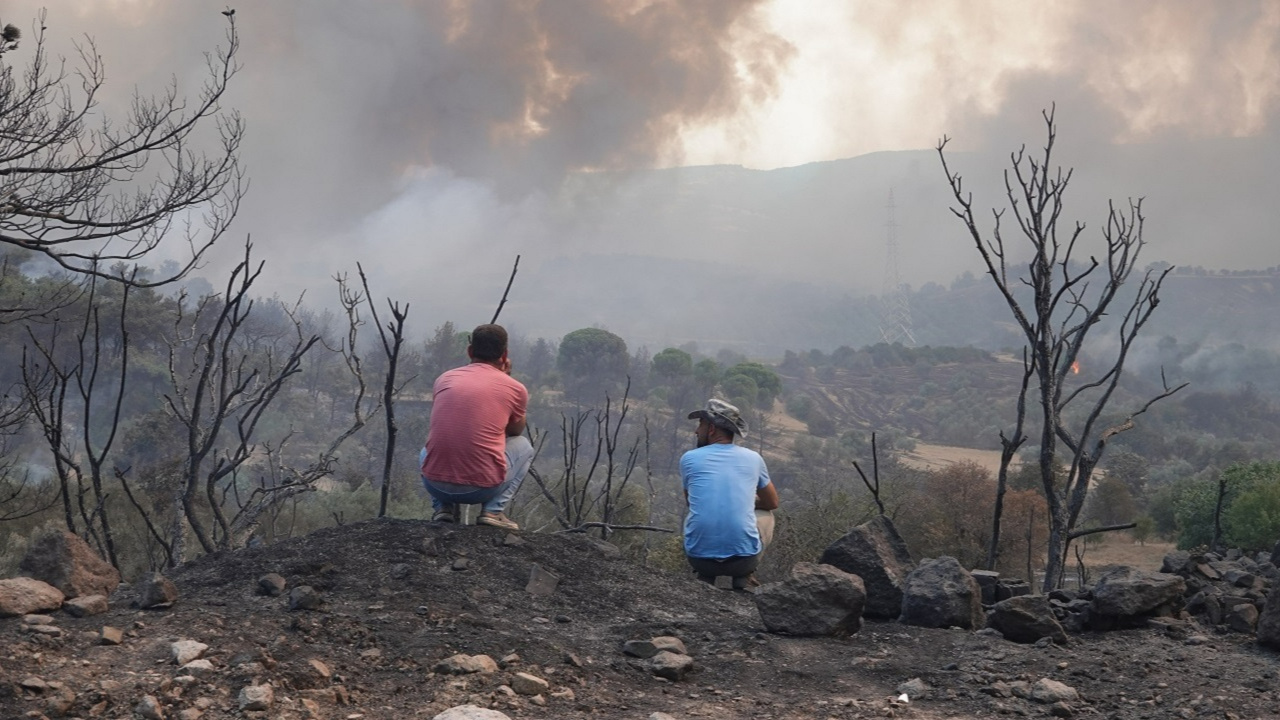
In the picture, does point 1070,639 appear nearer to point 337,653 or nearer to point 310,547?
point 337,653

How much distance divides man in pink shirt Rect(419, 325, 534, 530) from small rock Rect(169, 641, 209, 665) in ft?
6.70

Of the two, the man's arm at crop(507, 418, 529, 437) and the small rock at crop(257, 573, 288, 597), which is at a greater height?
the man's arm at crop(507, 418, 529, 437)

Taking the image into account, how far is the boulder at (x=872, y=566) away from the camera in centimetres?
588

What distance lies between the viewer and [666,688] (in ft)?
14.3

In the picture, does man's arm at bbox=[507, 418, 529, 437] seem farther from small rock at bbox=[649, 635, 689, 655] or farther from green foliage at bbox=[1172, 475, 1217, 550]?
green foliage at bbox=[1172, 475, 1217, 550]

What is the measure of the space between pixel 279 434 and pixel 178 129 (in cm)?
5008

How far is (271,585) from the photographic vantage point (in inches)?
197

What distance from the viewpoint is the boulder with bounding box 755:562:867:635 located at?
5.22 metres

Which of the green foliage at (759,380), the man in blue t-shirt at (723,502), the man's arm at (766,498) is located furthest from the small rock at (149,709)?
the green foliage at (759,380)

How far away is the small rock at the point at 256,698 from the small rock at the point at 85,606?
1.20 meters

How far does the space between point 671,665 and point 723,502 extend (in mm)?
1840

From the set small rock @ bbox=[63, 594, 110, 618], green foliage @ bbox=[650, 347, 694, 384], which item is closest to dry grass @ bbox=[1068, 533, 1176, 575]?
small rock @ bbox=[63, 594, 110, 618]

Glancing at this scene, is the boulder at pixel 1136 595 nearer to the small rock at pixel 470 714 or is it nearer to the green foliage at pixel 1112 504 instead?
the small rock at pixel 470 714

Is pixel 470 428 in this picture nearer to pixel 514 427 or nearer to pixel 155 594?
pixel 514 427
